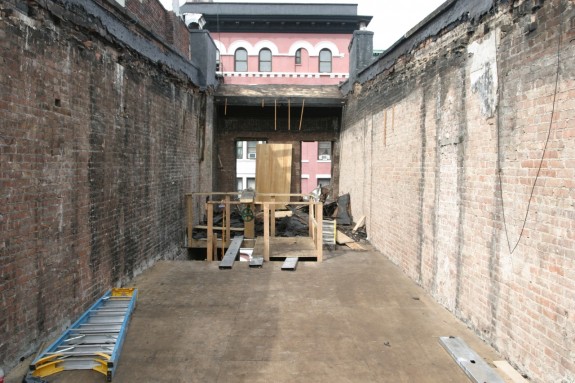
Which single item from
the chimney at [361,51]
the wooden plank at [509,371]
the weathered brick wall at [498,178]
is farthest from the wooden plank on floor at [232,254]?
the chimney at [361,51]

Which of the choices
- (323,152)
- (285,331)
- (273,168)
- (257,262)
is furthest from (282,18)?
(285,331)

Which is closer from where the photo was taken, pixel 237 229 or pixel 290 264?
pixel 290 264

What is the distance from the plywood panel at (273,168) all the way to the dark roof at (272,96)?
4.95 feet

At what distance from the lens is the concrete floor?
4.01 metres

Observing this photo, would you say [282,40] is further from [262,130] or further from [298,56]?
[262,130]

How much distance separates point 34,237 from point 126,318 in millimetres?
1413

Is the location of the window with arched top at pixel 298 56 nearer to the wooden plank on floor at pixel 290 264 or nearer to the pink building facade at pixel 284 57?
the pink building facade at pixel 284 57

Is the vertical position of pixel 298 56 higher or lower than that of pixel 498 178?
higher

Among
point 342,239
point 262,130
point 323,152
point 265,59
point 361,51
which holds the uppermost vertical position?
point 265,59

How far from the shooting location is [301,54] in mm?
24125

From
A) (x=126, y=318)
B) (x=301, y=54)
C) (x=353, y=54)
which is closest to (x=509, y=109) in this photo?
(x=126, y=318)

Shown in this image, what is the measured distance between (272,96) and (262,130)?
1734mm

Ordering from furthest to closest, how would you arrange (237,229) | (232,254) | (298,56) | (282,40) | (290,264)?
Result: (298,56) < (282,40) < (237,229) < (232,254) < (290,264)

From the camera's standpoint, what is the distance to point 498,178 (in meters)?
4.48
